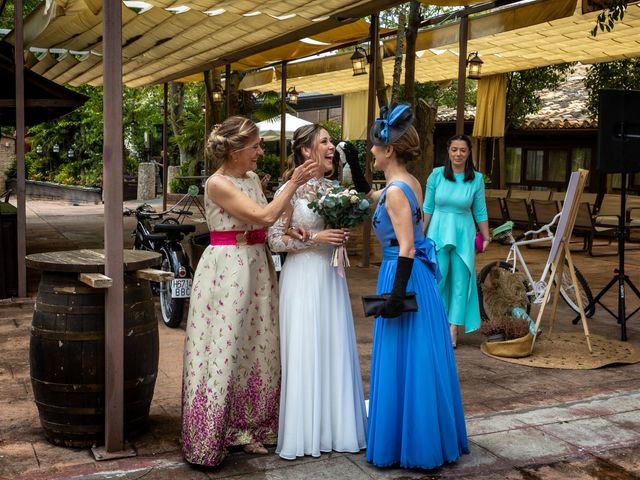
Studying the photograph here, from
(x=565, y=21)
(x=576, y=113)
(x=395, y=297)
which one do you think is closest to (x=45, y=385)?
(x=395, y=297)

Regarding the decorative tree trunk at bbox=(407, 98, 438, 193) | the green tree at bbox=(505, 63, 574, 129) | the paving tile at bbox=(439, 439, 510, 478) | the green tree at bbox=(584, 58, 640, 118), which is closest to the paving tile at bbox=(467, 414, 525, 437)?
the paving tile at bbox=(439, 439, 510, 478)

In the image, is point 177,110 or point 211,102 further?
point 177,110

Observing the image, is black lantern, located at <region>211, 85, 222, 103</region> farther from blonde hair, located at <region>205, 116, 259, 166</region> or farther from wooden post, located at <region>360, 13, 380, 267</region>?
blonde hair, located at <region>205, 116, 259, 166</region>

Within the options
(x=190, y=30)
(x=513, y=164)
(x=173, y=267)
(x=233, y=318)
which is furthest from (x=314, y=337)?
(x=513, y=164)

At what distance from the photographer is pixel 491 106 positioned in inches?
627

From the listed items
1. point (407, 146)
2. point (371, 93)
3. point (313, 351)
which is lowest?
point (313, 351)

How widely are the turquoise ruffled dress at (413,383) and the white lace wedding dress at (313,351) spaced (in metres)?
0.17

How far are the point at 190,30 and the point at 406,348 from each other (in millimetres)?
6367

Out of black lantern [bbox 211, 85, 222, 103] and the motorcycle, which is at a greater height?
black lantern [bbox 211, 85, 222, 103]

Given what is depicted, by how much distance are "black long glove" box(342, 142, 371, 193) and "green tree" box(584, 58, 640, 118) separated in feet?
36.5

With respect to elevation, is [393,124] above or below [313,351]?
above

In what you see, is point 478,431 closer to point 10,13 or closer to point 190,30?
point 190,30

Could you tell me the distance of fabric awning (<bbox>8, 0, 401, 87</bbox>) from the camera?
7566 mm

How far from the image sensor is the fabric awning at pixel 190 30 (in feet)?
24.8
